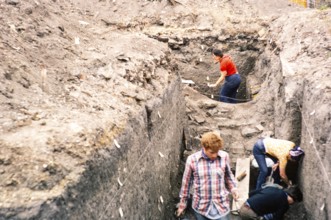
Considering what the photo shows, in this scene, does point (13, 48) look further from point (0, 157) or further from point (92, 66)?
point (0, 157)

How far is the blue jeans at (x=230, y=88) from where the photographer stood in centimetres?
894

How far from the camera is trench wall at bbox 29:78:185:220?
3.14 meters

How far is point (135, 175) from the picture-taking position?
4.35 meters

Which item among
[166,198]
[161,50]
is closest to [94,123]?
[166,198]

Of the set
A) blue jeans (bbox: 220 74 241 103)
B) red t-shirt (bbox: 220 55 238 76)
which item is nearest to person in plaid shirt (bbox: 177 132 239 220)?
red t-shirt (bbox: 220 55 238 76)

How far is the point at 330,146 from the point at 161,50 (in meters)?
3.70

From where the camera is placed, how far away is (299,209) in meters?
5.91

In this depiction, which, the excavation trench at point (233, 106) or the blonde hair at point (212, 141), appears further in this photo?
the excavation trench at point (233, 106)

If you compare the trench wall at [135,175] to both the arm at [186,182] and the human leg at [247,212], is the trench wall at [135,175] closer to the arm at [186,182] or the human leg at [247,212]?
the arm at [186,182]

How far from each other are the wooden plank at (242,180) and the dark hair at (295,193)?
62 cm

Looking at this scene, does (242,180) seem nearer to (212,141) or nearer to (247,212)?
(247,212)

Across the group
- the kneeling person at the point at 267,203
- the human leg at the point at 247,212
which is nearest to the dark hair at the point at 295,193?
the kneeling person at the point at 267,203

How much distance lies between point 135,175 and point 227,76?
5134mm

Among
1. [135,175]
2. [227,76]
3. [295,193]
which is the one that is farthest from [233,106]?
[135,175]
